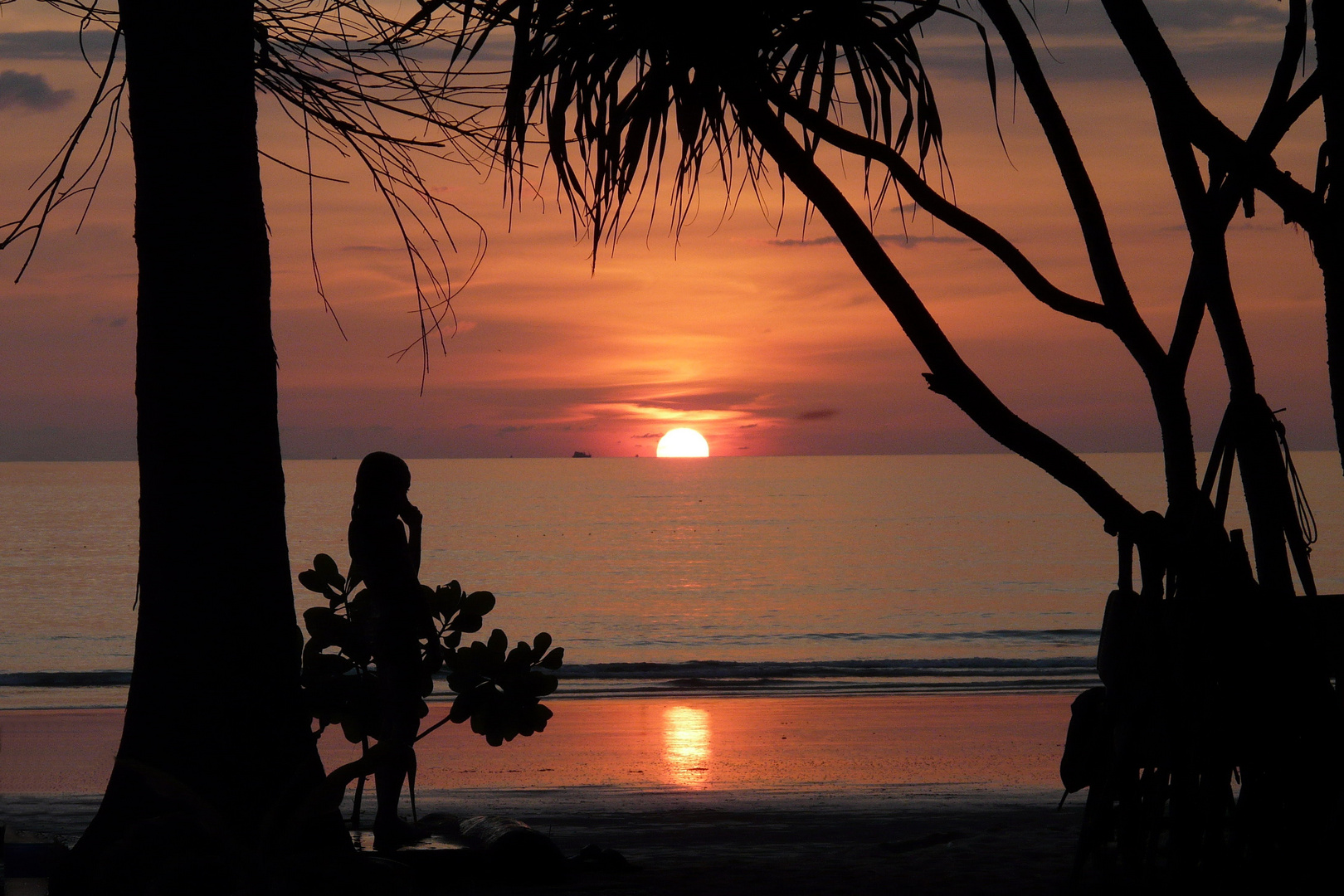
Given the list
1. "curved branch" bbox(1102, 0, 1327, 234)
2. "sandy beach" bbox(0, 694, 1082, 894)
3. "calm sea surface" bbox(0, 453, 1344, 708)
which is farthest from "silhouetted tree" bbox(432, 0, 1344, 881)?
"calm sea surface" bbox(0, 453, 1344, 708)

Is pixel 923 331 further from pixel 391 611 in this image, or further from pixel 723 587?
Answer: pixel 723 587

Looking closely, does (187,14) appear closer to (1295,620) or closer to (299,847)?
(299,847)

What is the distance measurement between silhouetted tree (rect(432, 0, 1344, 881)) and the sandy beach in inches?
44.4

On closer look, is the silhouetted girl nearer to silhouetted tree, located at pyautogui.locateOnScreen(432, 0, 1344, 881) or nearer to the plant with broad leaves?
the plant with broad leaves

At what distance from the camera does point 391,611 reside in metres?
4.86

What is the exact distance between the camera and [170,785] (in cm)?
388

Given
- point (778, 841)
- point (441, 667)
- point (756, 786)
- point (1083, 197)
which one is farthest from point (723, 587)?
point (1083, 197)

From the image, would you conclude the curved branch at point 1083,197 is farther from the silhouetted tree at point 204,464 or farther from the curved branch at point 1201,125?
the silhouetted tree at point 204,464

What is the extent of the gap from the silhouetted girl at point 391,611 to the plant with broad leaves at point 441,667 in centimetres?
4

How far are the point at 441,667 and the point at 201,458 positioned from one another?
1302mm

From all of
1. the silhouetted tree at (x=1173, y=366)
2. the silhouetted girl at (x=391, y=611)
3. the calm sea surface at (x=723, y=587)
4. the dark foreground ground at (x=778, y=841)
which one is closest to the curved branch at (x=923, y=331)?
the silhouetted tree at (x=1173, y=366)

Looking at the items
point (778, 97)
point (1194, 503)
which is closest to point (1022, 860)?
point (1194, 503)

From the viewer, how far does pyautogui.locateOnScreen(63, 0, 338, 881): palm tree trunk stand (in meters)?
4.28

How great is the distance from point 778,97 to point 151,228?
2.33 meters
